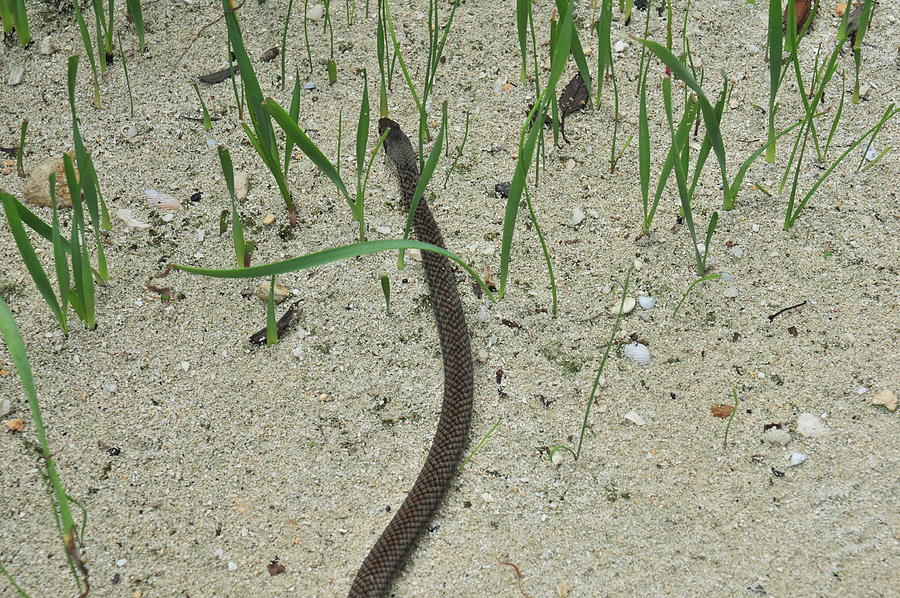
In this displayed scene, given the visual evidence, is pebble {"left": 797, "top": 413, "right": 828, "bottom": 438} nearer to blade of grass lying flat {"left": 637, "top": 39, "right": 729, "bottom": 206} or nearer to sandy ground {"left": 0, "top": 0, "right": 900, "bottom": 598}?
sandy ground {"left": 0, "top": 0, "right": 900, "bottom": 598}

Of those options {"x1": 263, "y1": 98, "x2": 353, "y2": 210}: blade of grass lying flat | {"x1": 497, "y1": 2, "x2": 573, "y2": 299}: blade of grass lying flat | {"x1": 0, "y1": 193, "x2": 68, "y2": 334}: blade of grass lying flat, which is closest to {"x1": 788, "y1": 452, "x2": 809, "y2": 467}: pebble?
{"x1": 497, "y1": 2, "x2": 573, "y2": 299}: blade of grass lying flat

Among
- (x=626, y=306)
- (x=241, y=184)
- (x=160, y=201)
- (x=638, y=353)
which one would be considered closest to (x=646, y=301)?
(x=626, y=306)

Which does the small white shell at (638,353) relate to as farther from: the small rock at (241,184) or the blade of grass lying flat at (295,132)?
the small rock at (241,184)

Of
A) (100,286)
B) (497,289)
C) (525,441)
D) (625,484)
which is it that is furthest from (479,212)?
(100,286)

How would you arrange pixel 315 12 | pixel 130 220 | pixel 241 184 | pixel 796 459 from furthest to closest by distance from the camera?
1. pixel 315 12
2. pixel 241 184
3. pixel 130 220
4. pixel 796 459

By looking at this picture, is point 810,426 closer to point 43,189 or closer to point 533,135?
point 533,135
